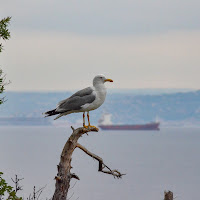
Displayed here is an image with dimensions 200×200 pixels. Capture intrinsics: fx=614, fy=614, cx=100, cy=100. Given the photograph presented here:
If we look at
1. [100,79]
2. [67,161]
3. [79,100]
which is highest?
[100,79]

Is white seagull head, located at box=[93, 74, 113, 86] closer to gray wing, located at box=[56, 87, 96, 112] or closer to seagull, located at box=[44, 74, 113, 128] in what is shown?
seagull, located at box=[44, 74, 113, 128]

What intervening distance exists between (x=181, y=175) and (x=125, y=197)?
2693cm

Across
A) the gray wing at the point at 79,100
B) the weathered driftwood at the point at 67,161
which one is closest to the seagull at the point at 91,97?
the gray wing at the point at 79,100

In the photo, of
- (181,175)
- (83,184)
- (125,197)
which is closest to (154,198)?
(125,197)

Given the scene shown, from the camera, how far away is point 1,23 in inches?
568

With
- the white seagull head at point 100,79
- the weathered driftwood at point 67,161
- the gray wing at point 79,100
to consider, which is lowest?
the weathered driftwood at point 67,161

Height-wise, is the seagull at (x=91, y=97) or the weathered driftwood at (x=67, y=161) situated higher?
the seagull at (x=91, y=97)

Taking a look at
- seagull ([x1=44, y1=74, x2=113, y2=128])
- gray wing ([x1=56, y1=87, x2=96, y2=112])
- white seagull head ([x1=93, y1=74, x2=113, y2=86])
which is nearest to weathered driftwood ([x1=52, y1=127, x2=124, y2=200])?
seagull ([x1=44, y1=74, x2=113, y2=128])

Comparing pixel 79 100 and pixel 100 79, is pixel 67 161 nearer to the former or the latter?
pixel 79 100

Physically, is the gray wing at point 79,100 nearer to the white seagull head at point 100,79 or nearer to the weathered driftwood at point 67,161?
the white seagull head at point 100,79

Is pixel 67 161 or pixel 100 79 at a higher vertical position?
pixel 100 79

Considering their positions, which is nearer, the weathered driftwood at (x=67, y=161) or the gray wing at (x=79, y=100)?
the weathered driftwood at (x=67, y=161)

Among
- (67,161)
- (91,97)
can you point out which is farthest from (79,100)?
(67,161)

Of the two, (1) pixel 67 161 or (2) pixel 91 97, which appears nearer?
(1) pixel 67 161
